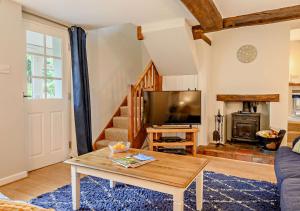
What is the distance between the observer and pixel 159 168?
6.24 feet

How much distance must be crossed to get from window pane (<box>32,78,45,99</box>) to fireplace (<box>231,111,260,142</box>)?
3.48 m

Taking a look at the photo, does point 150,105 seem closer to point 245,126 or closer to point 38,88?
point 38,88

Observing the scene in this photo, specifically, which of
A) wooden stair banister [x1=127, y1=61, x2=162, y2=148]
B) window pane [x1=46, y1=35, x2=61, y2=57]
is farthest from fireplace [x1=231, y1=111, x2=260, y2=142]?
window pane [x1=46, y1=35, x2=61, y2=57]

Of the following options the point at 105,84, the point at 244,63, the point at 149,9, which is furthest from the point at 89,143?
the point at 244,63

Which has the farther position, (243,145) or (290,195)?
(243,145)

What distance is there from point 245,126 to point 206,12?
2.47 metres

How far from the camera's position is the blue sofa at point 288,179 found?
1476 millimetres

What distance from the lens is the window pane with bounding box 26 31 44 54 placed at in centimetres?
316

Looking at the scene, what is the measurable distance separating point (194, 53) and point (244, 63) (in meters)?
1.15

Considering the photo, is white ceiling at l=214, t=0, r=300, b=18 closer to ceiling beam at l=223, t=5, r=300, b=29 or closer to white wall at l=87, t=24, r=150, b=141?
ceiling beam at l=223, t=5, r=300, b=29

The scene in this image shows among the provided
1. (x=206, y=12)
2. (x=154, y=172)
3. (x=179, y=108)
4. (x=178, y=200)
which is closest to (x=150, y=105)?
(x=179, y=108)

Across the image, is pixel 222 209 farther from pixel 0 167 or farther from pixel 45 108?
pixel 45 108

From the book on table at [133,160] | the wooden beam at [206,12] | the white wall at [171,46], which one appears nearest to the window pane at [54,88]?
the white wall at [171,46]

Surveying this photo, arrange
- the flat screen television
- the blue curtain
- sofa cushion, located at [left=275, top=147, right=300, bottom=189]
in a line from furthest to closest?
the flat screen television → the blue curtain → sofa cushion, located at [left=275, top=147, right=300, bottom=189]
